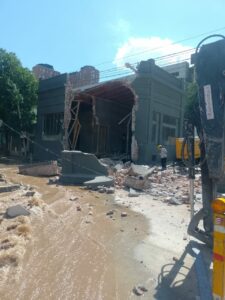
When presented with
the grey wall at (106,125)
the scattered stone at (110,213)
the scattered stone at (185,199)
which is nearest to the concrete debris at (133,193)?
the scattered stone at (185,199)

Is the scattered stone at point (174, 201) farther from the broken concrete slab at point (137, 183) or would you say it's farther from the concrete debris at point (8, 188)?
the concrete debris at point (8, 188)

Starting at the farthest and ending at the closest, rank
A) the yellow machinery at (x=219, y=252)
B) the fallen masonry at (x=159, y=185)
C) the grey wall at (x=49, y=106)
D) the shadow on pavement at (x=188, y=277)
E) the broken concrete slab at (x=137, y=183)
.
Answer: the grey wall at (x=49, y=106) < the broken concrete slab at (x=137, y=183) < the fallen masonry at (x=159, y=185) < the shadow on pavement at (x=188, y=277) < the yellow machinery at (x=219, y=252)

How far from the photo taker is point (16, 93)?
28000mm

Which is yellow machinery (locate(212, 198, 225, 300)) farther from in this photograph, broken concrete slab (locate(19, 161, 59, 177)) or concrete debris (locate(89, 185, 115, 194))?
broken concrete slab (locate(19, 161, 59, 177))

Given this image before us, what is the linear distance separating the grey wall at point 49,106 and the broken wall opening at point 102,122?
1065mm

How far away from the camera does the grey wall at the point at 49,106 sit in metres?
24.2

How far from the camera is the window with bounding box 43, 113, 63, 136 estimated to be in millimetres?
24250

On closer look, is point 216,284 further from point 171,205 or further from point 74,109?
point 74,109

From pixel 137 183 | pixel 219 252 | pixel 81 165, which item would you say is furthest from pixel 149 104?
pixel 219 252

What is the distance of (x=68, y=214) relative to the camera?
26.1 ft

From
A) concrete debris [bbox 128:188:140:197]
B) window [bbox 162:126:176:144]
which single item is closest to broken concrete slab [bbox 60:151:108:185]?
concrete debris [bbox 128:188:140:197]

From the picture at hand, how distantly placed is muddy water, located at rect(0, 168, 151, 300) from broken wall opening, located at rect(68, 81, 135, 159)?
15979 mm

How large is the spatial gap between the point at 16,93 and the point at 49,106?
4482mm

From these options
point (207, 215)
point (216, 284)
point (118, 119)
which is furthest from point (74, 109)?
point (216, 284)
